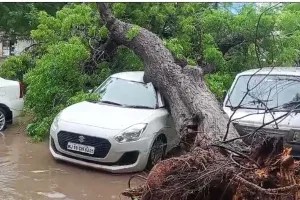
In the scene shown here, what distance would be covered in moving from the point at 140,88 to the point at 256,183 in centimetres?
486

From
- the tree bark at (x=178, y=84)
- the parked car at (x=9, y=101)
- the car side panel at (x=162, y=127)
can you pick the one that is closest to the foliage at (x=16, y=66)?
the parked car at (x=9, y=101)

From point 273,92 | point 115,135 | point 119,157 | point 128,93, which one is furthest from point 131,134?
point 273,92

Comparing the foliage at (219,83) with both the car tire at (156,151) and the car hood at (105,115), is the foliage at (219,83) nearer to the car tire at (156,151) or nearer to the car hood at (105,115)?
the car hood at (105,115)

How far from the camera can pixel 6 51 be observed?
86.2 ft

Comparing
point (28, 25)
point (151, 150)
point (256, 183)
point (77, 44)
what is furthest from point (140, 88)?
point (28, 25)

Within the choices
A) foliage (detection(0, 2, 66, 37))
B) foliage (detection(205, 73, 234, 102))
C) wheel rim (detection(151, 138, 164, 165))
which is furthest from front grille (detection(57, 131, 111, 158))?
foliage (detection(0, 2, 66, 37))

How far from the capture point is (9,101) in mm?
10477

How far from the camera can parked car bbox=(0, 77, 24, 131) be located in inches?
408

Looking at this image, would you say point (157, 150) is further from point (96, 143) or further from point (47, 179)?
point (47, 179)

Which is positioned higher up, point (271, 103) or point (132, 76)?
point (132, 76)

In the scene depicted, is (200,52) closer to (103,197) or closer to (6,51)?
(103,197)

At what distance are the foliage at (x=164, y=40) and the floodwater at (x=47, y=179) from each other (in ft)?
4.37

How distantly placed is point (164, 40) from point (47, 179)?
4401 mm

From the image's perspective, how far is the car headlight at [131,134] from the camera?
7.49 metres
